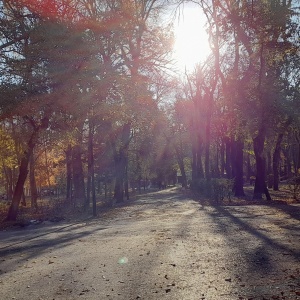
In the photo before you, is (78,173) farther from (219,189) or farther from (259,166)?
(259,166)

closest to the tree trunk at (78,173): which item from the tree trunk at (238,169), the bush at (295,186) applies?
the tree trunk at (238,169)

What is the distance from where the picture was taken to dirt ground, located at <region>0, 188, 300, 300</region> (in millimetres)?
6262

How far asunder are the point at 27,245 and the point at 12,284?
542 cm

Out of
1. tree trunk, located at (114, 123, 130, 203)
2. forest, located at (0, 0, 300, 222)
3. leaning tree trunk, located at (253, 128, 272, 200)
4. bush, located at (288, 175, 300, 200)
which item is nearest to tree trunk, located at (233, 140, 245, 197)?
forest, located at (0, 0, 300, 222)

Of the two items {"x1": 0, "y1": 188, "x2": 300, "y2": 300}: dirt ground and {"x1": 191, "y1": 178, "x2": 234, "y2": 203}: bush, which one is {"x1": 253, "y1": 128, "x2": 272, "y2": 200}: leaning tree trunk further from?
{"x1": 0, "y1": 188, "x2": 300, "y2": 300}: dirt ground

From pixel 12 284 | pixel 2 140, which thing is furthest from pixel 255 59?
pixel 12 284

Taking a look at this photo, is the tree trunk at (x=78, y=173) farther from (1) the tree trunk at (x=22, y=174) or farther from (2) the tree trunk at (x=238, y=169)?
(1) the tree trunk at (x=22, y=174)

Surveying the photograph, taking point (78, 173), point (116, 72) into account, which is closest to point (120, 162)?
point (78, 173)

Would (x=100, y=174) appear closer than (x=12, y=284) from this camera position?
No

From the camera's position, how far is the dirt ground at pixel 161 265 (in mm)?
6262

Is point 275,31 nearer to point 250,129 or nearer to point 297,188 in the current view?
point 250,129

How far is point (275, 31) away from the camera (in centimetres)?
2050

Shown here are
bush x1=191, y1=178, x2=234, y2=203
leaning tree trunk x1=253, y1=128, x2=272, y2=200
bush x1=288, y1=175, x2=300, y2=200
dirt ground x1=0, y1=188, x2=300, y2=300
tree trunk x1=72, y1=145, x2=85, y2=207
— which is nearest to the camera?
dirt ground x1=0, y1=188, x2=300, y2=300

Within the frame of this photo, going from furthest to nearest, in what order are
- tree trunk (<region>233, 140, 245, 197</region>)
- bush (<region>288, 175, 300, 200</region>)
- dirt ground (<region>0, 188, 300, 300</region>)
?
tree trunk (<region>233, 140, 245, 197</region>), bush (<region>288, 175, 300, 200</region>), dirt ground (<region>0, 188, 300, 300</region>)
